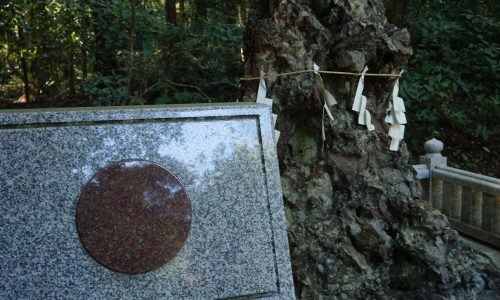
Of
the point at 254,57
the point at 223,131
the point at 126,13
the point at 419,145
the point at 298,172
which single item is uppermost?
the point at 126,13

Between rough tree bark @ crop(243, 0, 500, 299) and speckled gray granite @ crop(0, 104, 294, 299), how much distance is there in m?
0.47

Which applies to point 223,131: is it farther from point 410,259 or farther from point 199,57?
point 199,57

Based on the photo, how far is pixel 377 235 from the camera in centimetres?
306

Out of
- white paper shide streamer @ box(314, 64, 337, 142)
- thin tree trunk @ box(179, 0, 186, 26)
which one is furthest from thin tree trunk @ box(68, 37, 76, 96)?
white paper shide streamer @ box(314, 64, 337, 142)

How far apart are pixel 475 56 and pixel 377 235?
168 inches

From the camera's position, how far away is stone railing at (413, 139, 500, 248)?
383cm

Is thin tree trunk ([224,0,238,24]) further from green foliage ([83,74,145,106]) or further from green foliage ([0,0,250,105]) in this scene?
green foliage ([83,74,145,106])

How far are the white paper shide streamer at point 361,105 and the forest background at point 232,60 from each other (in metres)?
2.96

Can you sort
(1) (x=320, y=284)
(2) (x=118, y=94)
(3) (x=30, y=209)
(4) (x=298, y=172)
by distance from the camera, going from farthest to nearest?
(2) (x=118, y=94)
(4) (x=298, y=172)
(1) (x=320, y=284)
(3) (x=30, y=209)

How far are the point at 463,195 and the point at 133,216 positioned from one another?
2677mm

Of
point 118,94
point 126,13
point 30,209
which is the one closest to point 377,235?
point 30,209

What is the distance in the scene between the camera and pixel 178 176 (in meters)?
2.53

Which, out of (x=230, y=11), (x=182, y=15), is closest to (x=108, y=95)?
(x=230, y=11)

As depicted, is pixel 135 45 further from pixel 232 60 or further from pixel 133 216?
pixel 133 216
